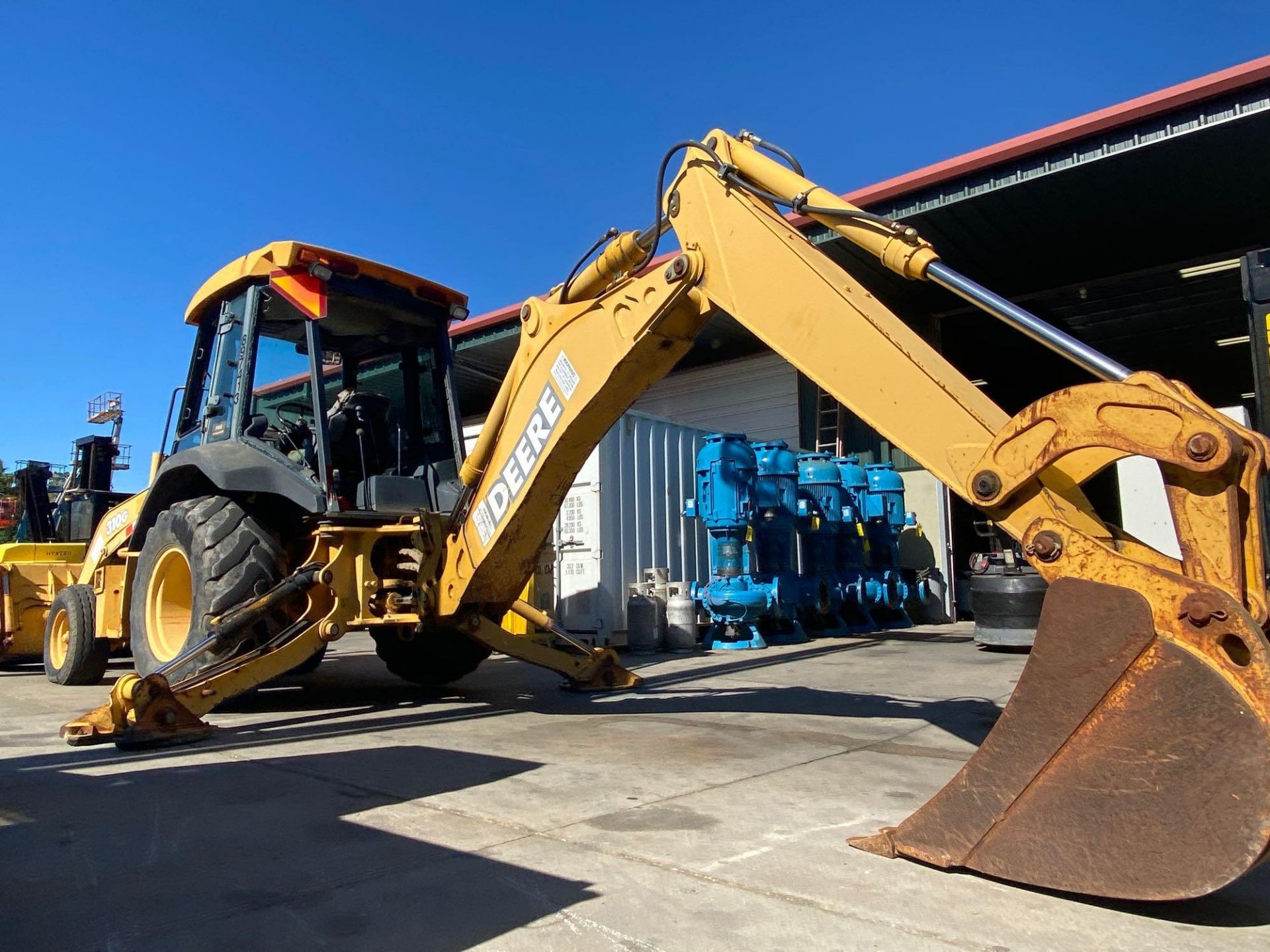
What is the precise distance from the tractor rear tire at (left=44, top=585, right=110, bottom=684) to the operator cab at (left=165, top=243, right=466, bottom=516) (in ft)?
6.89

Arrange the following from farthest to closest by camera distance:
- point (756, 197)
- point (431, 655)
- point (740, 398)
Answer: point (740, 398) → point (431, 655) → point (756, 197)

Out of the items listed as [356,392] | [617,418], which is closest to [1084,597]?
[617,418]

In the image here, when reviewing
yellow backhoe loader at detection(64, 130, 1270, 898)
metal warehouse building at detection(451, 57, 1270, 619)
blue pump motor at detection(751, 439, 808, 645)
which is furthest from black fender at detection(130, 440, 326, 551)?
metal warehouse building at detection(451, 57, 1270, 619)

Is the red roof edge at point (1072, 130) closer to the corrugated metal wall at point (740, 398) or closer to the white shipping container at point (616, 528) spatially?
the white shipping container at point (616, 528)

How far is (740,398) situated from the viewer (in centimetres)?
1933

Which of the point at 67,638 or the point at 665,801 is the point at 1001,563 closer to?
the point at 665,801

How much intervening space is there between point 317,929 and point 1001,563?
10.9 metres

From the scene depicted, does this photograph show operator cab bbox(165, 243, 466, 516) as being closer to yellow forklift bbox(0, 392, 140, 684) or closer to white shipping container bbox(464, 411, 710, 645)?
yellow forklift bbox(0, 392, 140, 684)

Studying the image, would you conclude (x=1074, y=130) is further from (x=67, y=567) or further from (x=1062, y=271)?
(x=67, y=567)

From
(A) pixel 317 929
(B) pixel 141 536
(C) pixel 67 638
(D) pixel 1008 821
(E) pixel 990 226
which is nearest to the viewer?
(A) pixel 317 929

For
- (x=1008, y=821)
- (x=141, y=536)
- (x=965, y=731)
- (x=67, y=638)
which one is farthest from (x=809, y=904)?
(x=67, y=638)

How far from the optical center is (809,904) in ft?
8.86

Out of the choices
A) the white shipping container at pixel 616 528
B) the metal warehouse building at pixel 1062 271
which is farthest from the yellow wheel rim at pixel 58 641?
the metal warehouse building at pixel 1062 271

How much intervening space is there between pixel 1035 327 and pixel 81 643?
8303 millimetres
